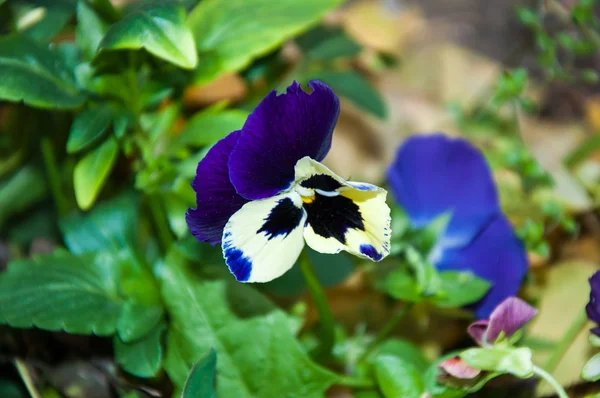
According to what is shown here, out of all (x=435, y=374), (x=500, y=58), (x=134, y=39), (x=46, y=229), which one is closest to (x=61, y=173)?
(x=46, y=229)

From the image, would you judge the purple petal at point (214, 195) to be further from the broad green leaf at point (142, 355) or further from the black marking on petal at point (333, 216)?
the broad green leaf at point (142, 355)

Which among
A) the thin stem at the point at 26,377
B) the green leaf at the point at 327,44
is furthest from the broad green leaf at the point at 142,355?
the green leaf at the point at 327,44

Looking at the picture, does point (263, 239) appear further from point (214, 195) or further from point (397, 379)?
point (397, 379)

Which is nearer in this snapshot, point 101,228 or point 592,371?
point 592,371

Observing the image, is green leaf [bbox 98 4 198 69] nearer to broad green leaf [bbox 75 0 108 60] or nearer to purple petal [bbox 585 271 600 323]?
broad green leaf [bbox 75 0 108 60]

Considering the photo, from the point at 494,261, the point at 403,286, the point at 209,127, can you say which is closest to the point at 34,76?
the point at 209,127

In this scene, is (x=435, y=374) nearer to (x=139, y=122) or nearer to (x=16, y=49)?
(x=139, y=122)

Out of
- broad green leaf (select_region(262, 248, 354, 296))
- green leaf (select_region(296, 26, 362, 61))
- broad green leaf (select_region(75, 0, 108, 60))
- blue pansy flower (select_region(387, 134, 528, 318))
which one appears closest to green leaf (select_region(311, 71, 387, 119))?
green leaf (select_region(296, 26, 362, 61))
